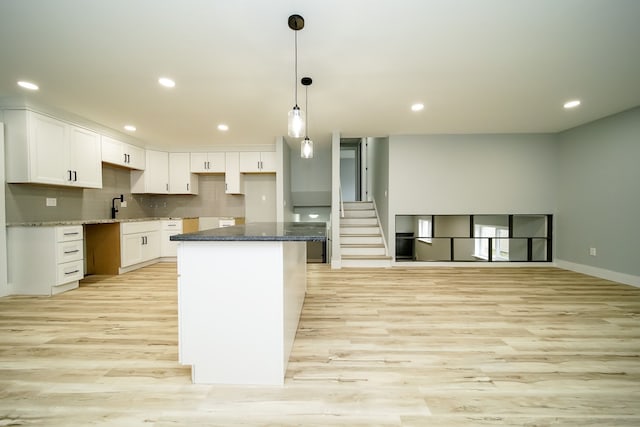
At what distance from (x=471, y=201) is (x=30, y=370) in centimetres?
601

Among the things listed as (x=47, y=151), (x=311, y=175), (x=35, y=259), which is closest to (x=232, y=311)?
(x=35, y=259)

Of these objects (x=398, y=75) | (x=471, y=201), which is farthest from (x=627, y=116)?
(x=398, y=75)

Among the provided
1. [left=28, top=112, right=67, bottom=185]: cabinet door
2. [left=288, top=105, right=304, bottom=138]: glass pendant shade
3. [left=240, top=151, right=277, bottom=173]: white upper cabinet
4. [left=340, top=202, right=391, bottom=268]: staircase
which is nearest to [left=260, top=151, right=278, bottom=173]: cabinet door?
[left=240, top=151, right=277, bottom=173]: white upper cabinet

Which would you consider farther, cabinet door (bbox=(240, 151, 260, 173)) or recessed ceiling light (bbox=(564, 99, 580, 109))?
cabinet door (bbox=(240, 151, 260, 173))

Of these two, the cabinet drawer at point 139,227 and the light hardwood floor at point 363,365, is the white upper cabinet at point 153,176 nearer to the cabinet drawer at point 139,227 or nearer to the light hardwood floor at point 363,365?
the cabinet drawer at point 139,227

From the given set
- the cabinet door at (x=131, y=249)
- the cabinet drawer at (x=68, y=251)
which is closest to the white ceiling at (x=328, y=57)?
the cabinet drawer at (x=68, y=251)

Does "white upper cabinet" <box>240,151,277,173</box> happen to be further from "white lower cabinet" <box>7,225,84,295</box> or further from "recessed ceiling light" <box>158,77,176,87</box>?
"white lower cabinet" <box>7,225,84,295</box>

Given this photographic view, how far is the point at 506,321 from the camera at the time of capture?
2559mm

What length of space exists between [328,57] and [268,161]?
11.9ft

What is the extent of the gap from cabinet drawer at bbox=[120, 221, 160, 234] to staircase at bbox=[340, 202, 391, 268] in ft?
12.3

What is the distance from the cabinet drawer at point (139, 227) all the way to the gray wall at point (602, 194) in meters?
7.78

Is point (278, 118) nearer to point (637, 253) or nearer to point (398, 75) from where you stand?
point (398, 75)

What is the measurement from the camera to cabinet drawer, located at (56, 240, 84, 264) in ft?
11.1

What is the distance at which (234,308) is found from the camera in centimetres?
164
